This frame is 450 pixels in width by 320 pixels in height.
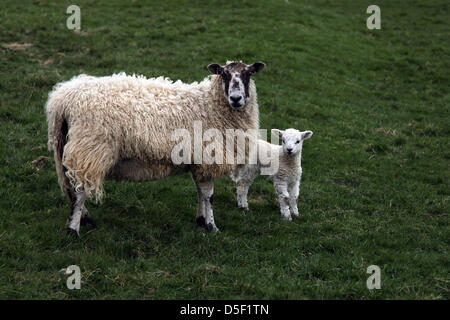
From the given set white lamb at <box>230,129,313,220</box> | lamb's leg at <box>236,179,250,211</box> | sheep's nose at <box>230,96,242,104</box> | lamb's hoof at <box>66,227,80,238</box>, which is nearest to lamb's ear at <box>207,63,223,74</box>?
sheep's nose at <box>230,96,242,104</box>

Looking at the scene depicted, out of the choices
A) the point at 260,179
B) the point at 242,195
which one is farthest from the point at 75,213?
the point at 260,179

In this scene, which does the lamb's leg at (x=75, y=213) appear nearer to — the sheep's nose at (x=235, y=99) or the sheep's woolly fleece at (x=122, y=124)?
the sheep's woolly fleece at (x=122, y=124)

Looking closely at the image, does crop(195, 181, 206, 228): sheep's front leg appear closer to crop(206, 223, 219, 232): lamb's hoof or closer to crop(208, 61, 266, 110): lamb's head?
crop(206, 223, 219, 232): lamb's hoof

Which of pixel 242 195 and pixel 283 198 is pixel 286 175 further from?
pixel 242 195

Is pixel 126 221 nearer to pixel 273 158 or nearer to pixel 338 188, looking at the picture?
pixel 273 158

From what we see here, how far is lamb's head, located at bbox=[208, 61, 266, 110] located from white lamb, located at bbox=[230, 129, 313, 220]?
1.19m

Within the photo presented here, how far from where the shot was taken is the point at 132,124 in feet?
21.6

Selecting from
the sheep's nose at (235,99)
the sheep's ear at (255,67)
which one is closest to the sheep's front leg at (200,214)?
the sheep's nose at (235,99)

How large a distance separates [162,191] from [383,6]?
62.1 feet

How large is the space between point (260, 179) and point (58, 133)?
4218mm

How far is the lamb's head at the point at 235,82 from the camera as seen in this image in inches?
276

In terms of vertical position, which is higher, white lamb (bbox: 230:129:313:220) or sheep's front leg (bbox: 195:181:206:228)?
white lamb (bbox: 230:129:313:220)

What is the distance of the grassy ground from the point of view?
588cm

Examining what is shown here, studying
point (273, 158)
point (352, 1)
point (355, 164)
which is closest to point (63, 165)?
point (273, 158)
